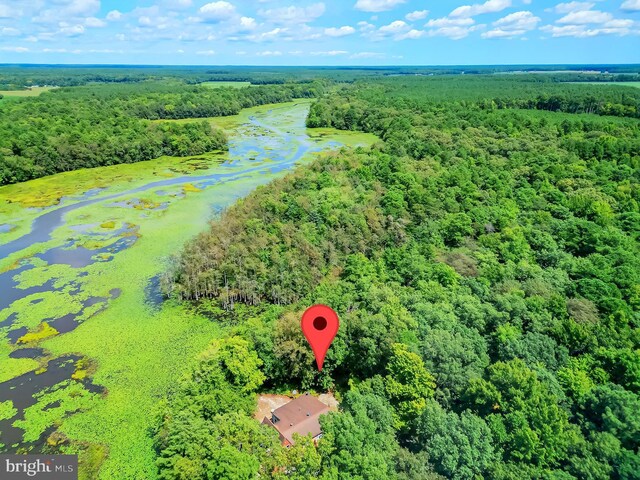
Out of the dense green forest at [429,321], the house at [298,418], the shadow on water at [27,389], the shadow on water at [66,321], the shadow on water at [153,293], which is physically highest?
the dense green forest at [429,321]

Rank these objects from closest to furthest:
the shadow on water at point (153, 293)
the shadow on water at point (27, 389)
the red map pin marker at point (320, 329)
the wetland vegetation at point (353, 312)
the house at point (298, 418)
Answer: the wetland vegetation at point (353, 312)
the house at point (298, 418)
the shadow on water at point (27, 389)
the red map pin marker at point (320, 329)
the shadow on water at point (153, 293)

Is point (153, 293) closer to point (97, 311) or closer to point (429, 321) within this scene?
point (97, 311)

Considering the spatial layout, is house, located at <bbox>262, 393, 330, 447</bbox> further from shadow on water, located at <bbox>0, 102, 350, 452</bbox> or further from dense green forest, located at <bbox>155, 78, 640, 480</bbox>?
shadow on water, located at <bbox>0, 102, 350, 452</bbox>

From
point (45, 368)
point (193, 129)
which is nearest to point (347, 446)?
point (45, 368)

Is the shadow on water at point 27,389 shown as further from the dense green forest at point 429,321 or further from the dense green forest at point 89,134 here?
the dense green forest at point 89,134

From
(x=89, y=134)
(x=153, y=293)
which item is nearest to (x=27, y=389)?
(x=153, y=293)

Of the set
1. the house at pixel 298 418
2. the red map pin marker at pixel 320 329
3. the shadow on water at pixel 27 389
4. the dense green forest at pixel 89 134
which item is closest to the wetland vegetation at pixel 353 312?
the shadow on water at pixel 27 389
